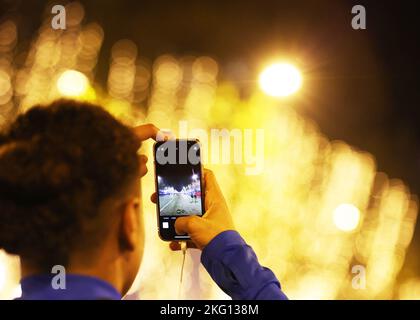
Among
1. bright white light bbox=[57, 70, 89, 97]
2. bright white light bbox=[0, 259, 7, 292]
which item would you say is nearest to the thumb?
bright white light bbox=[57, 70, 89, 97]

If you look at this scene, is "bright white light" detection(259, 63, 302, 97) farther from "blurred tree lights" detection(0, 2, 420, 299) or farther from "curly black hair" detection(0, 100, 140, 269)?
"curly black hair" detection(0, 100, 140, 269)

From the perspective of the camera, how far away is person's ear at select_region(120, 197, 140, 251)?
1.23m

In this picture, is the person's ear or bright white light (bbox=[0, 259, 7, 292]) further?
bright white light (bbox=[0, 259, 7, 292])

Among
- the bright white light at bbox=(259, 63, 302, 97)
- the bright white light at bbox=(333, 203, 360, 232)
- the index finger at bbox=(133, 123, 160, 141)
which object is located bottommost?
the bright white light at bbox=(333, 203, 360, 232)

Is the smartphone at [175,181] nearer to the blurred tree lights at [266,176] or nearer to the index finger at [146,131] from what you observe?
the index finger at [146,131]

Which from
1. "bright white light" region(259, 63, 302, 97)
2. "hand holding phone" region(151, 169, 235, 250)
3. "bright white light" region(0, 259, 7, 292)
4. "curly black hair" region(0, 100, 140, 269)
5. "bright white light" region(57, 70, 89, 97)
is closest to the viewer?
"curly black hair" region(0, 100, 140, 269)

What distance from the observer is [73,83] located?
7.51 meters

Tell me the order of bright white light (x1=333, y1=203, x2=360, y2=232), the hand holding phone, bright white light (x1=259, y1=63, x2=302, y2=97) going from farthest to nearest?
bright white light (x1=333, y1=203, x2=360, y2=232)
bright white light (x1=259, y1=63, x2=302, y2=97)
the hand holding phone

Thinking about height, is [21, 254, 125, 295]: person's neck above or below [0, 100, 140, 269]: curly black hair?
below

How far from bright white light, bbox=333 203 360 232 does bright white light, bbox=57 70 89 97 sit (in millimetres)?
7178

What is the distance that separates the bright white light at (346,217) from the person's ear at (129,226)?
12.5m

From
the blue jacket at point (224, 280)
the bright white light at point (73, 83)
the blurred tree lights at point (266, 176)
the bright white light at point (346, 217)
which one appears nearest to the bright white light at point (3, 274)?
the blurred tree lights at point (266, 176)

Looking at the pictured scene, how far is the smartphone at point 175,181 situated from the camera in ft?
5.98

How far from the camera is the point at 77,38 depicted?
7988mm
